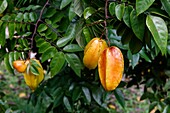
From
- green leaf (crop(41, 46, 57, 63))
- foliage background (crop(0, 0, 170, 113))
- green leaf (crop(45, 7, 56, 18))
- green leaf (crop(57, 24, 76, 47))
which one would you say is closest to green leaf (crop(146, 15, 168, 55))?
foliage background (crop(0, 0, 170, 113))

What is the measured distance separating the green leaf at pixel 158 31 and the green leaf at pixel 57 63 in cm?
44

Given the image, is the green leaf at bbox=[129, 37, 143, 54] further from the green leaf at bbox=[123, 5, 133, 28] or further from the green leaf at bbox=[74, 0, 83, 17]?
the green leaf at bbox=[74, 0, 83, 17]

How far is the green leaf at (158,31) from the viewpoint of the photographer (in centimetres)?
91

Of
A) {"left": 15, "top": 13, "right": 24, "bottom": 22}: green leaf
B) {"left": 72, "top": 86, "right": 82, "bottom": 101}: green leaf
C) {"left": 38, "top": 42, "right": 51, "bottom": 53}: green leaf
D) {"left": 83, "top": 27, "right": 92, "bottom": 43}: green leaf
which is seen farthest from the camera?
{"left": 72, "top": 86, "right": 82, "bottom": 101}: green leaf

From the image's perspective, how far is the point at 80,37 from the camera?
1164 millimetres

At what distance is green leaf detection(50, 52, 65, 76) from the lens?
1.26 meters

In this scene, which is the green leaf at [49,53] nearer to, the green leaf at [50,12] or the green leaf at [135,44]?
the green leaf at [50,12]

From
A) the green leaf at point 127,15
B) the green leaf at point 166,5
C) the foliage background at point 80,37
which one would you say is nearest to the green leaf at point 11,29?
the foliage background at point 80,37

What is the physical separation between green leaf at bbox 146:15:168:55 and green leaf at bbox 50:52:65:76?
0.44 metres

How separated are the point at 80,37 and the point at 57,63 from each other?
0.17 m

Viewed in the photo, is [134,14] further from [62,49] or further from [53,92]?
[53,92]

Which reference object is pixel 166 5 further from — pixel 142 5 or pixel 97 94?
pixel 97 94

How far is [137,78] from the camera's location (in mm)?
2365

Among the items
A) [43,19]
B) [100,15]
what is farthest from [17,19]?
[100,15]
